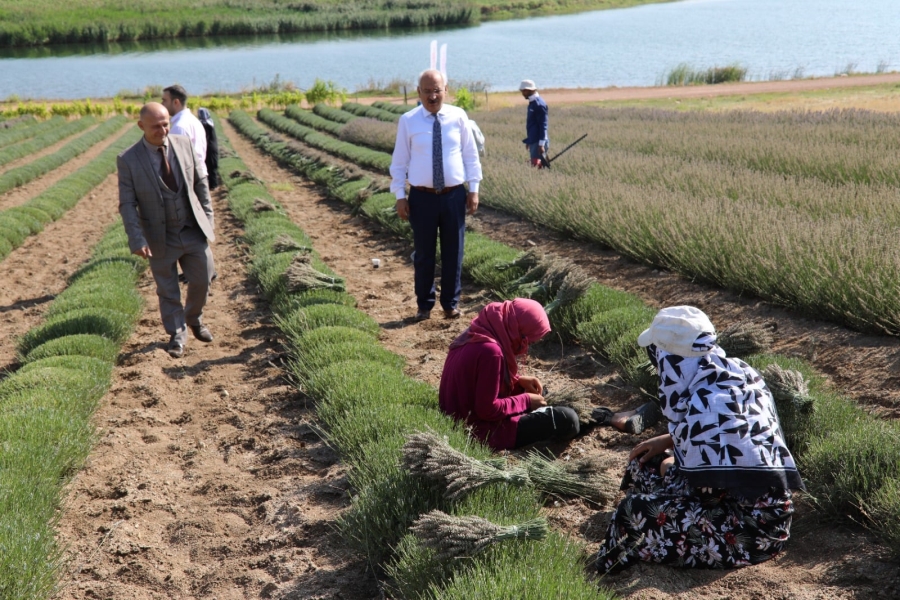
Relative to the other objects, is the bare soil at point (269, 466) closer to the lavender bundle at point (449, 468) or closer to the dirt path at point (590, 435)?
the dirt path at point (590, 435)

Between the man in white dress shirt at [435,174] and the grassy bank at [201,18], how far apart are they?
79.0 meters

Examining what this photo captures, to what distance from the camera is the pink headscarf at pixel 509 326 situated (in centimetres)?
377

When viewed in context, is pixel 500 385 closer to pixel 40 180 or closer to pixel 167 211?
pixel 167 211

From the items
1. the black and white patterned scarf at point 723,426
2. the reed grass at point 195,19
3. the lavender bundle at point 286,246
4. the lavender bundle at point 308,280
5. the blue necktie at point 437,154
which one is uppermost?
the reed grass at point 195,19

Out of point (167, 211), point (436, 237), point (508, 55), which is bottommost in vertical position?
point (436, 237)

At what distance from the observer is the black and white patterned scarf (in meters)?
2.75

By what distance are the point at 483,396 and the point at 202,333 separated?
133 inches

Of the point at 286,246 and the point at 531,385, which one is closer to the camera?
the point at 531,385

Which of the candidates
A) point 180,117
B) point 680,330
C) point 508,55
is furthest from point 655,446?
point 508,55

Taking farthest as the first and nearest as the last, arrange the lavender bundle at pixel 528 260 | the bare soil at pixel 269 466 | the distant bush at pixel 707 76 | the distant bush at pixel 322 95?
1. the distant bush at pixel 707 76
2. the distant bush at pixel 322 95
3. the lavender bundle at pixel 528 260
4. the bare soil at pixel 269 466

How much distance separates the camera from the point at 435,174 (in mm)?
6008

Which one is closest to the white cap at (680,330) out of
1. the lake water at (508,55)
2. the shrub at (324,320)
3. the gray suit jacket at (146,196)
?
the shrub at (324,320)

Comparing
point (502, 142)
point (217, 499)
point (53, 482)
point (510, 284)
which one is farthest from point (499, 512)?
point (502, 142)

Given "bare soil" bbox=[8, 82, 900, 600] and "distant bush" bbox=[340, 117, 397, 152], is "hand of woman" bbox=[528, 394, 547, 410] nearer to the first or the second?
"bare soil" bbox=[8, 82, 900, 600]
